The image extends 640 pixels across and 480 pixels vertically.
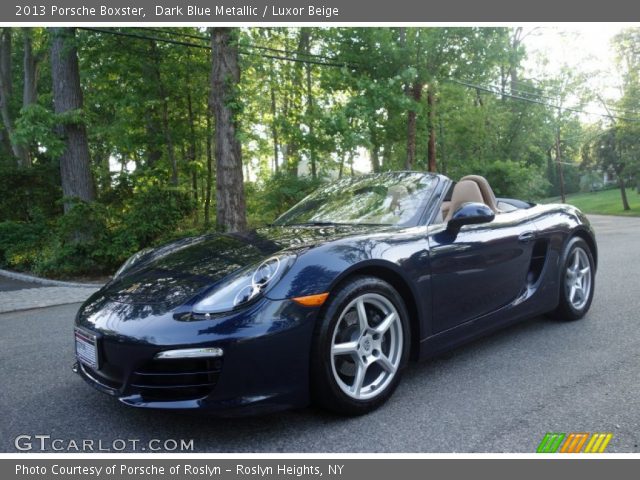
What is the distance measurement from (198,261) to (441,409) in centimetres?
157

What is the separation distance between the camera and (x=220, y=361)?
88.0 inches

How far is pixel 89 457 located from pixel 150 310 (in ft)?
2.28

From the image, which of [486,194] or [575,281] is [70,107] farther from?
[575,281]

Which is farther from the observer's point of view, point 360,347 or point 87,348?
point 360,347

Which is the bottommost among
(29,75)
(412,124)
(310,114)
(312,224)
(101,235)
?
(101,235)

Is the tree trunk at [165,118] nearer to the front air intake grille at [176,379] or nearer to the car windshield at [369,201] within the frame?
the car windshield at [369,201]

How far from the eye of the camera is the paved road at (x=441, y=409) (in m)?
2.40

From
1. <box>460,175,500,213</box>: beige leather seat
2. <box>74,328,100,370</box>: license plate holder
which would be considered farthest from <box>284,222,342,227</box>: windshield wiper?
<box>74,328,100,370</box>: license plate holder

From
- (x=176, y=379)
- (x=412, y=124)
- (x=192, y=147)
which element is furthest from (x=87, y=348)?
(x=192, y=147)

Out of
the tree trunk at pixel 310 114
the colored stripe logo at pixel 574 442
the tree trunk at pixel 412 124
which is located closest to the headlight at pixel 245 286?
the colored stripe logo at pixel 574 442

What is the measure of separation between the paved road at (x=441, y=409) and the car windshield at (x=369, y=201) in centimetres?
105

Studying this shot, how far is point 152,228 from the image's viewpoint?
32.7ft

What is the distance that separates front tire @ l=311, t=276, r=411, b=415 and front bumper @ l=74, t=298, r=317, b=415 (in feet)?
0.40
